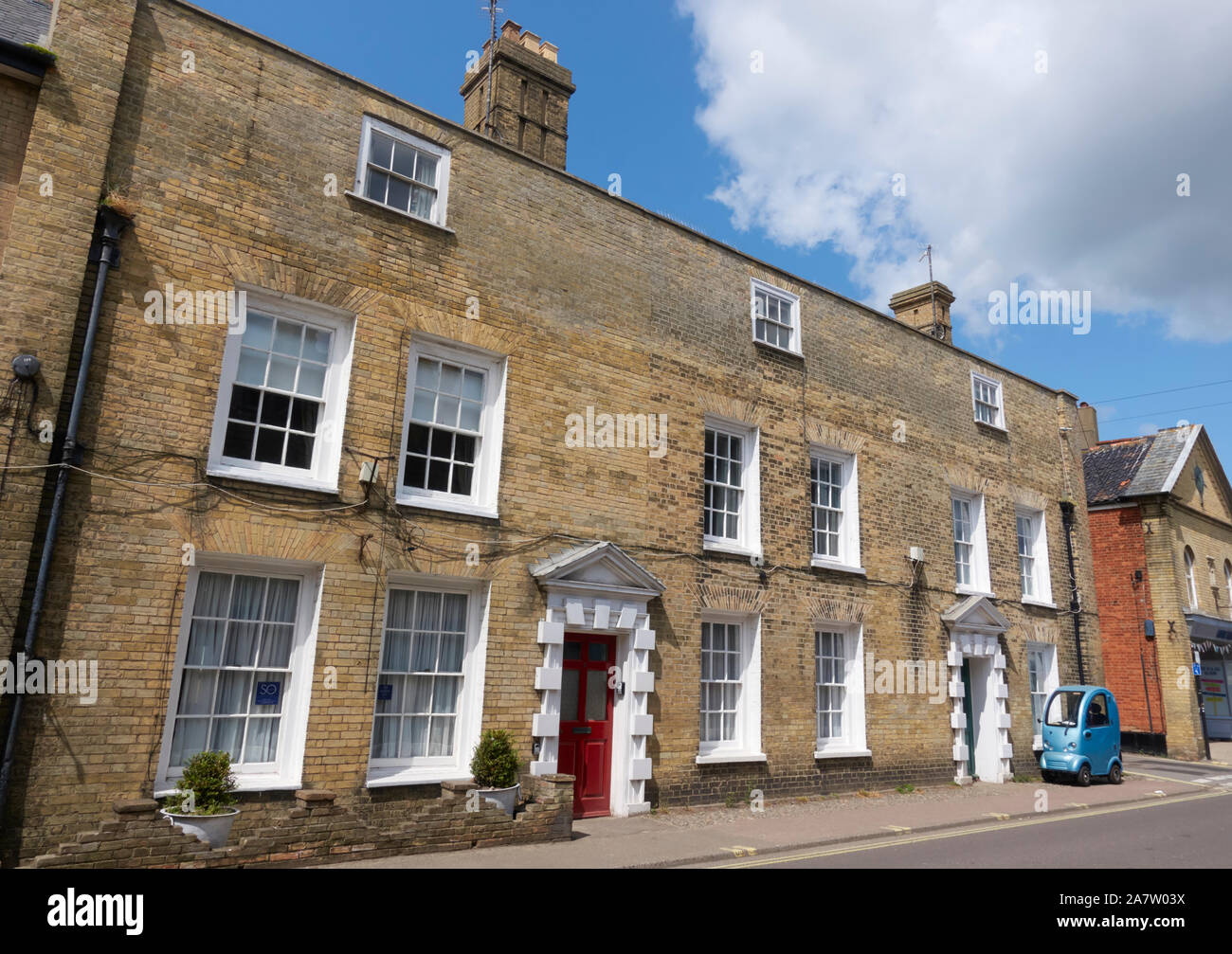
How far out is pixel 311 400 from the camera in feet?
32.9

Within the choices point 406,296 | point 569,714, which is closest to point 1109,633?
point 569,714

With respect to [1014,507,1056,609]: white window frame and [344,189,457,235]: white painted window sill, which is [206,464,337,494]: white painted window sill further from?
[1014,507,1056,609]: white window frame

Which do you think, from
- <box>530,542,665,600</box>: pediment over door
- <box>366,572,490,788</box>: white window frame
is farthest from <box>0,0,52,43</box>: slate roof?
<box>530,542,665,600</box>: pediment over door

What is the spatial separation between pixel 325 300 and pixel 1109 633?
2571cm

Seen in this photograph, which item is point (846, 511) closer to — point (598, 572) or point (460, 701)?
point (598, 572)

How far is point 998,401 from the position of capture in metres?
20.3

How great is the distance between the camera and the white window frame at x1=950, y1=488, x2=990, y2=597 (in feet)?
60.4

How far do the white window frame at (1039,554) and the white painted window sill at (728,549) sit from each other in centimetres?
940

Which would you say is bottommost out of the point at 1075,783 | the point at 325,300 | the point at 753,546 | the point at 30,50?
the point at 1075,783

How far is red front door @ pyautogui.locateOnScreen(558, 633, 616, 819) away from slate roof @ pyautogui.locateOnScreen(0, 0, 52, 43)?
9589 millimetres

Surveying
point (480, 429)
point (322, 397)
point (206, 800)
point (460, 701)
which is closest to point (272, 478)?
point (322, 397)
